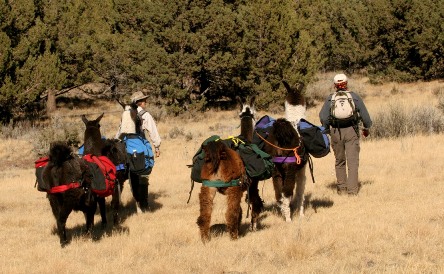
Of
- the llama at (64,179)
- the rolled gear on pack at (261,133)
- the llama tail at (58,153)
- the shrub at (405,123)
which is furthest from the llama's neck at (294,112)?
the shrub at (405,123)

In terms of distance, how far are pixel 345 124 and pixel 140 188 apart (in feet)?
13.7

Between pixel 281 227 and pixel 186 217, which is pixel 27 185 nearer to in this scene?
pixel 186 217

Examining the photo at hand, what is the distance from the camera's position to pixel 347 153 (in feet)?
35.4

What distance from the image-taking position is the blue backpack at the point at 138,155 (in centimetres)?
966

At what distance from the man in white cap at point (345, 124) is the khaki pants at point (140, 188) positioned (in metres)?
3.65

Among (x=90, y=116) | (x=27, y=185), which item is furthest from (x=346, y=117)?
(x=90, y=116)

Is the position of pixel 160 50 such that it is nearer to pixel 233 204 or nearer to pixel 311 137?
pixel 311 137

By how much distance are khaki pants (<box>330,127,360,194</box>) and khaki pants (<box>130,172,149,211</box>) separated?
3.82m

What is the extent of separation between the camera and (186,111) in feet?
99.0

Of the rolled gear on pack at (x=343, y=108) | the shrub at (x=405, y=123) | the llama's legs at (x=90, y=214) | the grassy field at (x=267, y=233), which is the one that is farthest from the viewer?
the shrub at (x=405, y=123)

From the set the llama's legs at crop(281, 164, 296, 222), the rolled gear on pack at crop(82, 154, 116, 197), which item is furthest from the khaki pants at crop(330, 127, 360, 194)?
the rolled gear on pack at crop(82, 154, 116, 197)

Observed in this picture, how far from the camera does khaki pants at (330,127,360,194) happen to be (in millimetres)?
10664

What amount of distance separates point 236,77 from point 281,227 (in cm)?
2270

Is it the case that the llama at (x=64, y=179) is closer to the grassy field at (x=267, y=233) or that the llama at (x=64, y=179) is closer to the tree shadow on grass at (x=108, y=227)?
the grassy field at (x=267, y=233)
